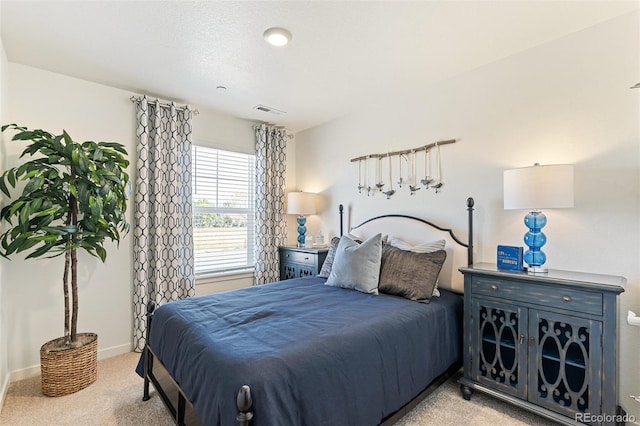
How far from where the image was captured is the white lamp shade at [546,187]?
187 cm

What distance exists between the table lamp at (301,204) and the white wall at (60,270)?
181 cm

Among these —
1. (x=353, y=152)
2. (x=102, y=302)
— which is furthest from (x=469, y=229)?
(x=102, y=302)

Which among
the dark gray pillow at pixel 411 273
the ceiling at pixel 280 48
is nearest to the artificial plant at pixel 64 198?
the ceiling at pixel 280 48

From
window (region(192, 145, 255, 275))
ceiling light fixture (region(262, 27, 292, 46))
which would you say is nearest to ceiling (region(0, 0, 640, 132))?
ceiling light fixture (region(262, 27, 292, 46))

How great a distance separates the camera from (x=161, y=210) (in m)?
3.17

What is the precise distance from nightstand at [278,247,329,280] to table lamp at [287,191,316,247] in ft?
0.74

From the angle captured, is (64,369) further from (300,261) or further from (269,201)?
(269,201)

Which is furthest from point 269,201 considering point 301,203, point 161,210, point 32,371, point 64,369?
point 32,371

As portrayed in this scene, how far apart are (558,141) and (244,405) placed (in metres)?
2.61

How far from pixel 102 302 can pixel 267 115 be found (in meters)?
2.70

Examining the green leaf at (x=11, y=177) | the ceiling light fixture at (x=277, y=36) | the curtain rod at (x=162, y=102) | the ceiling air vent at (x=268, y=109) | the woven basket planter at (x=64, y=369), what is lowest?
the woven basket planter at (x=64, y=369)

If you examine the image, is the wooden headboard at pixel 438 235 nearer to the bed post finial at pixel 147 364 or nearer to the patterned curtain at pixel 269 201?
the patterned curtain at pixel 269 201

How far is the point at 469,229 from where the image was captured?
102 inches

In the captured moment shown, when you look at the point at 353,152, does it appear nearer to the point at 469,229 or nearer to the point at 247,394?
the point at 469,229
